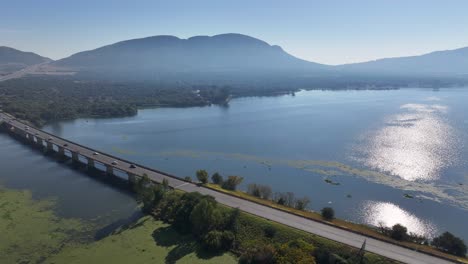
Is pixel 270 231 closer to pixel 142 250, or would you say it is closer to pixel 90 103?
pixel 142 250

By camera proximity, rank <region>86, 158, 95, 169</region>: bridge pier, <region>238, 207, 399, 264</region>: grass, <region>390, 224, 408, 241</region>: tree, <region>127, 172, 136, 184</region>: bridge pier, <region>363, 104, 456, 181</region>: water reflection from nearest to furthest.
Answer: <region>238, 207, 399, 264</region>: grass, <region>390, 224, 408, 241</region>: tree, <region>127, 172, 136, 184</region>: bridge pier, <region>86, 158, 95, 169</region>: bridge pier, <region>363, 104, 456, 181</region>: water reflection

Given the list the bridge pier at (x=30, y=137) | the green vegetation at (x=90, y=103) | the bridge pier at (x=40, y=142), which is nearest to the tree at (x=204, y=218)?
the bridge pier at (x=40, y=142)

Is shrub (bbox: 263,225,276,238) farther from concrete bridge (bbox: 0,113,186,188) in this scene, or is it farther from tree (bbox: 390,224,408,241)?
concrete bridge (bbox: 0,113,186,188)

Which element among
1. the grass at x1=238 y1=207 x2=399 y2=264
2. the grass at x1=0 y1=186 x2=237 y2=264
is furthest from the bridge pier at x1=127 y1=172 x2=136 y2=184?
the grass at x1=238 y1=207 x2=399 y2=264

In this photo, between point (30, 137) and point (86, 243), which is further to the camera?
point (30, 137)

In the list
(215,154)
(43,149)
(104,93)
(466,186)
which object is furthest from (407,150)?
(104,93)

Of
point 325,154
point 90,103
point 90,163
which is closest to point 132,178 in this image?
point 90,163
